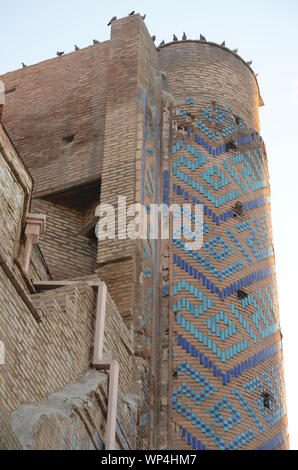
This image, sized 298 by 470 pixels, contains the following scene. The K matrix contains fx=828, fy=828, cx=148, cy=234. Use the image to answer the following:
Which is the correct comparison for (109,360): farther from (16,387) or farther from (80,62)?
(80,62)

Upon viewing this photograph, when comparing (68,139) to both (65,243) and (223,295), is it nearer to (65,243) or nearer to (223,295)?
(65,243)

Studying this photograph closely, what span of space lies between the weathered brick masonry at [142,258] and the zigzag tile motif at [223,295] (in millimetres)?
19

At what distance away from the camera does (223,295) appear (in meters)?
9.46

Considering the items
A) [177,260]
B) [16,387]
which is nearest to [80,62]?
[177,260]

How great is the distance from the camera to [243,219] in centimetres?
1039

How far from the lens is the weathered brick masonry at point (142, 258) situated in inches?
257

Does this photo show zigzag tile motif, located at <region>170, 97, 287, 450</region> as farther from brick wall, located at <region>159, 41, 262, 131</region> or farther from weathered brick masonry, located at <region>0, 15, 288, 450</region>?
brick wall, located at <region>159, 41, 262, 131</region>

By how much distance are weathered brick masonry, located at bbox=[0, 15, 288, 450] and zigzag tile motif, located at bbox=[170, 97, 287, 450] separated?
0.02 meters

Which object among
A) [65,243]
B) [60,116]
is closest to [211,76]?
[60,116]

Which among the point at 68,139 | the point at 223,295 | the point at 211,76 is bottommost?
the point at 223,295

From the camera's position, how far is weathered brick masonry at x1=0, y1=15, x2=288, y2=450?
21.5 feet

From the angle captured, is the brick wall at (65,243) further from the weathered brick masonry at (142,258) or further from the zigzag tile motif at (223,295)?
the zigzag tile motif at (223,295)

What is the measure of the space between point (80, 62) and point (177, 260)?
12.9 feet

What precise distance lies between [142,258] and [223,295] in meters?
1.09
